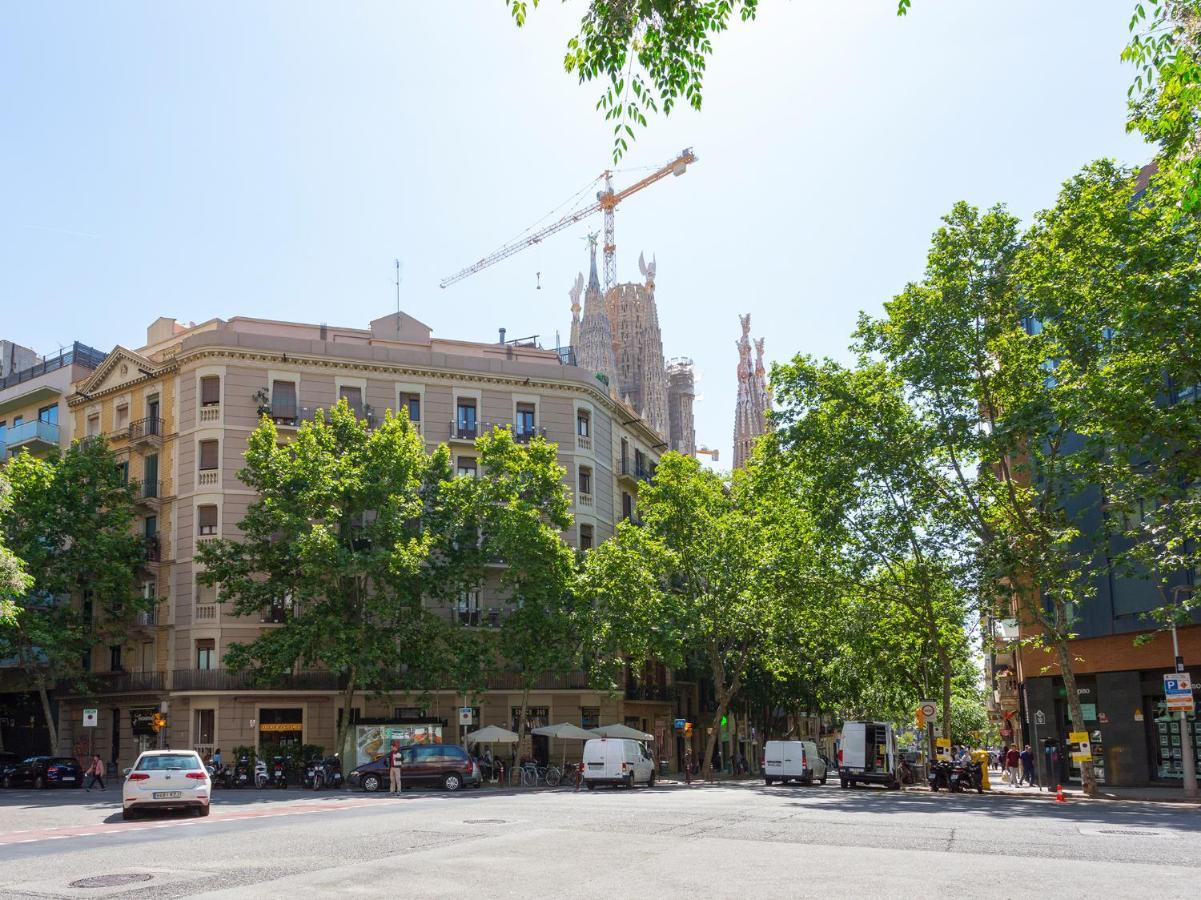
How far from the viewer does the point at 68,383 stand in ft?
179

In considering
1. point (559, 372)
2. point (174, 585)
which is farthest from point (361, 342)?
point (174, 585)

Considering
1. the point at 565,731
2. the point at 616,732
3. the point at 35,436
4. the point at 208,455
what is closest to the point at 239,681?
the point at 208,455

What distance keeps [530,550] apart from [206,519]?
44.9ft

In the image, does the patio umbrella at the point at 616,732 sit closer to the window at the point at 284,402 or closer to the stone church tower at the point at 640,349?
the window at the point at 284,402

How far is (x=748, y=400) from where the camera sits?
6831 inches

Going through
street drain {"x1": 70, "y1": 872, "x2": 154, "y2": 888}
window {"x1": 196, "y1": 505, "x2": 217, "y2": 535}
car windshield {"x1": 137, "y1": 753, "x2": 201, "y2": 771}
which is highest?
window {"x1": 196, "y1": 505, "x2": 217, "y2": 535}

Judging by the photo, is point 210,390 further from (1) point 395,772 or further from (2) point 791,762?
(2) point 791,762

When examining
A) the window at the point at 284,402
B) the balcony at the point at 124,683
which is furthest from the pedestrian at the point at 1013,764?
the balcony at the point at 124,683

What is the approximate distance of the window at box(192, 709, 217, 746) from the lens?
1764 inches

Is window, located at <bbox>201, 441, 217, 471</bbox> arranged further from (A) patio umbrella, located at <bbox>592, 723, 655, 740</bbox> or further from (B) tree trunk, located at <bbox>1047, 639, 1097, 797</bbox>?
(B) tree trunk, located at <bbox>1047, 639, 1097, 797</bbox>

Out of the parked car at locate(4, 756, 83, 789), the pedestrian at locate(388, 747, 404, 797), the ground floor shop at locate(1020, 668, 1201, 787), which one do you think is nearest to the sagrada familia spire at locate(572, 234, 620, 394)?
the parked car at locate(4, 756, 83, 789)

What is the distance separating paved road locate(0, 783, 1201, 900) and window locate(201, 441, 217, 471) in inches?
944

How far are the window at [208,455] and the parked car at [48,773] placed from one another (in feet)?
39.4

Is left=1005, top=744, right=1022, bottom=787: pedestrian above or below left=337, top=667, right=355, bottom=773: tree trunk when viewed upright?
below
